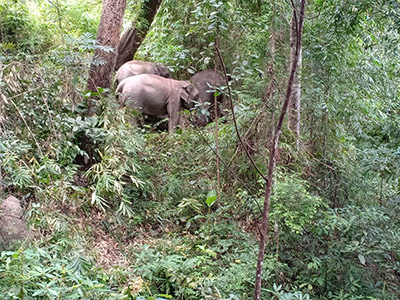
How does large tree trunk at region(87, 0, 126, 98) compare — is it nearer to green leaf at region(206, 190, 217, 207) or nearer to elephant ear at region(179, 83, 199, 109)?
elephant ear at region(179, 83, 199, 109)

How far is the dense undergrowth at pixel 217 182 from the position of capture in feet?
9.78

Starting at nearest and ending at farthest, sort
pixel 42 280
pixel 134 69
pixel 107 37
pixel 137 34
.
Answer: pixel 42 280 < pixel 107 37 < pixel 134 69 < pixel 137 34

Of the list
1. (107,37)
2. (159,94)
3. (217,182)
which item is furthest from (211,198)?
(159,94)

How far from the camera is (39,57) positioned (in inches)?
175

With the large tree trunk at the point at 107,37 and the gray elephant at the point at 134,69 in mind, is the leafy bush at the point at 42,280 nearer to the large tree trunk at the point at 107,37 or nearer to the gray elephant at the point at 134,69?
the large tree trunk at the point at 107,37

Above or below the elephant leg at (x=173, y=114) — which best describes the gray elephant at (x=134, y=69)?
above

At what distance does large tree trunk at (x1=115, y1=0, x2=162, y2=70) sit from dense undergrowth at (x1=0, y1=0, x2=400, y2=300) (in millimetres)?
1822

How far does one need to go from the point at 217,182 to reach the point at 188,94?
5.93ft

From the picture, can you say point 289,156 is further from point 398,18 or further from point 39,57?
point 39,57

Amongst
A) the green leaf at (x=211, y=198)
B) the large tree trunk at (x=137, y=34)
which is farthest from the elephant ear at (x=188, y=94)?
the green leaf at (x=211, y=198)

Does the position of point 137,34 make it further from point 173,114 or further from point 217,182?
point 217,182

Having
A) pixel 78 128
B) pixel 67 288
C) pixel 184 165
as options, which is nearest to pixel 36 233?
pixel 67 288

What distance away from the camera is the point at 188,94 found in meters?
5.47

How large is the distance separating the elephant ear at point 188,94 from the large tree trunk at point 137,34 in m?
1.15
